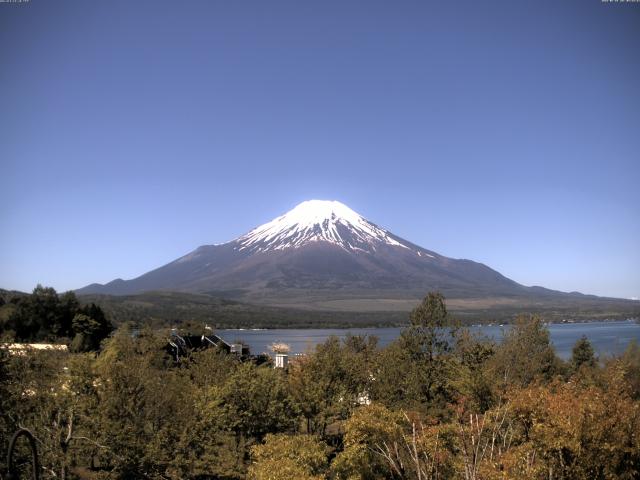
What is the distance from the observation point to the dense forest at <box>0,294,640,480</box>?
14375 mm

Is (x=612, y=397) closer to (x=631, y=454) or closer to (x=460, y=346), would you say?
(x=631, y=454)

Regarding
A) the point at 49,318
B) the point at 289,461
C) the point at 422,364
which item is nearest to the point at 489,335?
the point at 49,318

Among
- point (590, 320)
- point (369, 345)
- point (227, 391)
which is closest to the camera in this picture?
point (227, 391)

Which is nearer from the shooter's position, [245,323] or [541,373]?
[541,373]

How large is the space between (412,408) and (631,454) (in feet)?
38.9

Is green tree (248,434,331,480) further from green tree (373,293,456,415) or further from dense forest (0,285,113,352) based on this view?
dense forest (0,285,113,352)

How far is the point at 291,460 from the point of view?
48.4ft

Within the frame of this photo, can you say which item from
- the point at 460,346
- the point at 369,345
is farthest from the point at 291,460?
the point at 369,345

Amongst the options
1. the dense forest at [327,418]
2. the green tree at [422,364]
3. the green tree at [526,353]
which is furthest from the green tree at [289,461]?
the green tree at [526,353]

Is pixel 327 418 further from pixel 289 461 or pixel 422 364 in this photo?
pixel 289 461

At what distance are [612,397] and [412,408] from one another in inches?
416

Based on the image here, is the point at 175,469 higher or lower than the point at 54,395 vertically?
lower

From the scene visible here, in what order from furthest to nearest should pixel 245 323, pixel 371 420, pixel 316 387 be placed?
pixel 245 323
pixel 316 387
pixel 371 420

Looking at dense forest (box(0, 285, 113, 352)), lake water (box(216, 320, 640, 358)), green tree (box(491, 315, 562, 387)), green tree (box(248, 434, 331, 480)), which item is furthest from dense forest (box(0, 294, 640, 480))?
dense forest (box(0, 285, 113, 352))
